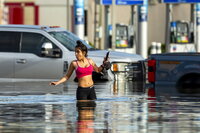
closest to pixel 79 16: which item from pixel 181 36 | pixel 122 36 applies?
pixel 122 36

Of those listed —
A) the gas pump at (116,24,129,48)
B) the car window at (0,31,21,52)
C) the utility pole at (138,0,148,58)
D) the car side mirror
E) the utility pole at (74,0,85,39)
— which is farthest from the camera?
the gas pump at (116,24,129,48)

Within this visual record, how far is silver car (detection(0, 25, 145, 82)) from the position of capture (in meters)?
21.2

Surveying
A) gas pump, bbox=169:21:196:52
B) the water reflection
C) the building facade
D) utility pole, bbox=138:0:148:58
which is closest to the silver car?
the water reflection

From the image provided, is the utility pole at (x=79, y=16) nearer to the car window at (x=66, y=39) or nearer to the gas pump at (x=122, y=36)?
the gas pump at (x=122, y=36)

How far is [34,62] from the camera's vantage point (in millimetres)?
21281

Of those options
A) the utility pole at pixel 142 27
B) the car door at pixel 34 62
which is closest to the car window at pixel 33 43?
the car door at pixel 34 62

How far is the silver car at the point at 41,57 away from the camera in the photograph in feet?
69.5

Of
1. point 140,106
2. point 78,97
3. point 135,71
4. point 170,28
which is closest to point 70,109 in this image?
point 78,97

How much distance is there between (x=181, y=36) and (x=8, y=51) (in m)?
22.5

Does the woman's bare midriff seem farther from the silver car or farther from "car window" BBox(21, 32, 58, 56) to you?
"car window" BBox(21, 32, 58, 56)

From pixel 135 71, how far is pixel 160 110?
21.3 ft

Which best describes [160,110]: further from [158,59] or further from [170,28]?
[170,28]

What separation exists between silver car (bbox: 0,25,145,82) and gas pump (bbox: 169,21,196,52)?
20.9m

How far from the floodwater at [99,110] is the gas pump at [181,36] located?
21340 millimetres
